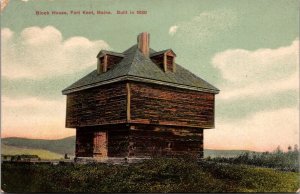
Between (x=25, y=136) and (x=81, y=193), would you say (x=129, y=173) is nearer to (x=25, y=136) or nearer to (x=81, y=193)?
(x=81, y=193)

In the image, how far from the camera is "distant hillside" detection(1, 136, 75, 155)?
20328 mm

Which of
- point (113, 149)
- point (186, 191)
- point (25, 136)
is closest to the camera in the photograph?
point (186, 191)

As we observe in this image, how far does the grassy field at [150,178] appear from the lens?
1917 cm

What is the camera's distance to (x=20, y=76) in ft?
66.7

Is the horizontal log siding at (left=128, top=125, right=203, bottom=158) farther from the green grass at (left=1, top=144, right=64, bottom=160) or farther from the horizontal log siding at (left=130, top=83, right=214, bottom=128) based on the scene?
the green grass at (left=1, top=144, right=64, bottom=160)

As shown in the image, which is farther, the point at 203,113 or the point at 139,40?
the point at 203,113

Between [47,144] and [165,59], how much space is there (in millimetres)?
6766

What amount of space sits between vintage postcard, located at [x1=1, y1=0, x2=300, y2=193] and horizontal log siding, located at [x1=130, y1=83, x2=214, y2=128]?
57 millimetres

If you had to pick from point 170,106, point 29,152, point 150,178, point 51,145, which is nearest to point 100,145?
point 51,145

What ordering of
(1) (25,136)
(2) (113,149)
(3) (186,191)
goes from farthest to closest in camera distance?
(2) (113,149)
(1) (25,136)
(3) (186,191)

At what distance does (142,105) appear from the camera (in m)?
20.7

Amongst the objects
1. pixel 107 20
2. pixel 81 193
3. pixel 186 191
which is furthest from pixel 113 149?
pixel 107 20

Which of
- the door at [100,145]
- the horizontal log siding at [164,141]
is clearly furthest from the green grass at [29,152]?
the horizontal log siding at [164,141]

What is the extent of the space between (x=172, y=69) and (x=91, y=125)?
475 cm
